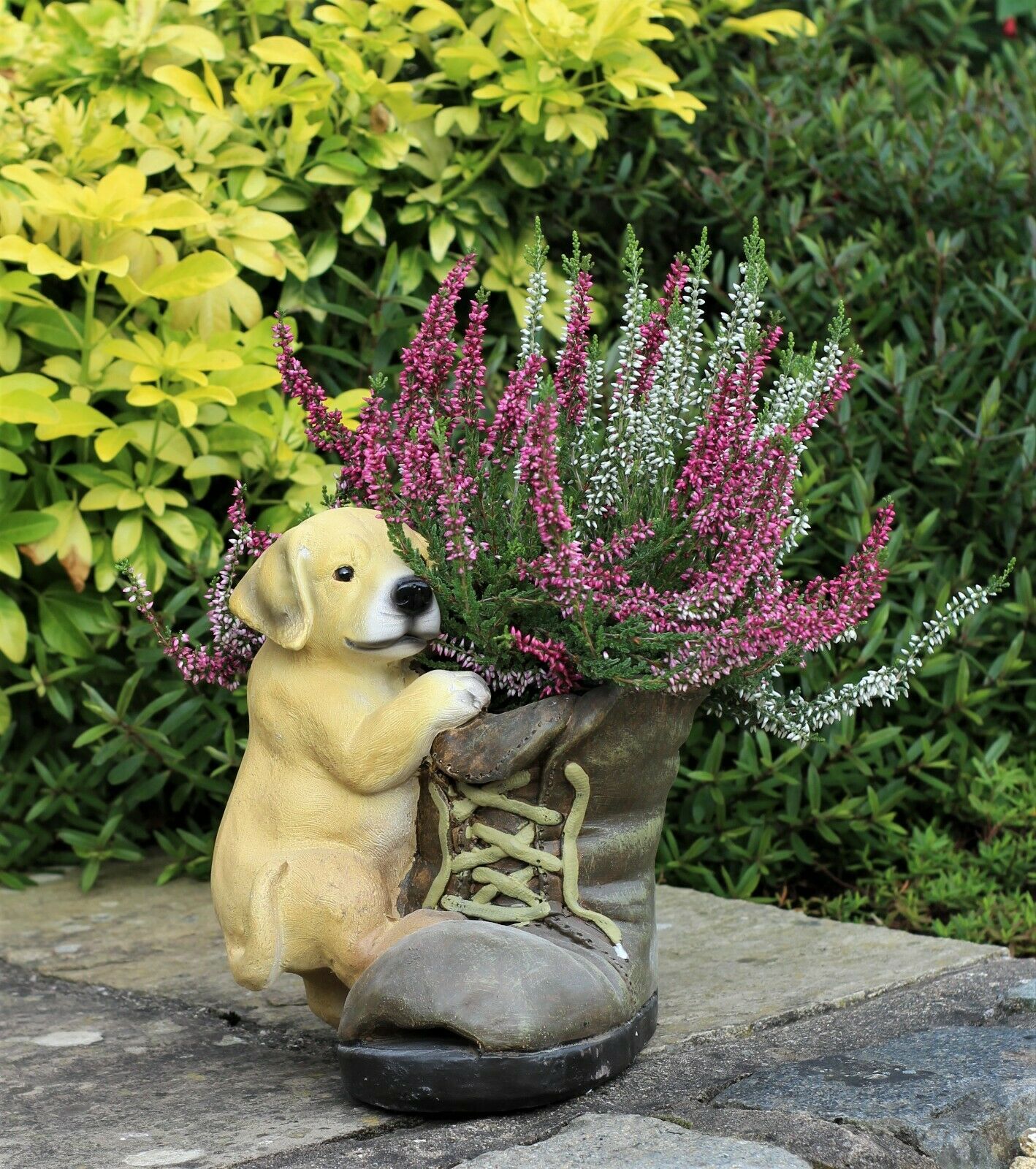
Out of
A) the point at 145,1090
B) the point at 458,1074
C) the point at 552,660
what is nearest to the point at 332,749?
the point at 552,660

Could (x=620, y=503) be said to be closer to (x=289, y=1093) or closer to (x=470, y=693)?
(x=470, y=693)

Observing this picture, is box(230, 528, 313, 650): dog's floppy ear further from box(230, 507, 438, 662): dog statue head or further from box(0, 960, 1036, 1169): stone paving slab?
box(0, 960, 1036, 1169): stone paving slab

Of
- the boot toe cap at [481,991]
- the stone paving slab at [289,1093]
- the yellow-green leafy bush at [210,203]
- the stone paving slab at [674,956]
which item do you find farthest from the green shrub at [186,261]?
the boot toe cap at [481,991]

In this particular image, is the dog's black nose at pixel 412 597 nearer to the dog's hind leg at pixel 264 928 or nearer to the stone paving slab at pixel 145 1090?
the dog's hind leg at pixel 264 928

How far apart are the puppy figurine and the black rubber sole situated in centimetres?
14

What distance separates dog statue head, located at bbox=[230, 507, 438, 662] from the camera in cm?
219

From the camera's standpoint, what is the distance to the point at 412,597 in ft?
7.21

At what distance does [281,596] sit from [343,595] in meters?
0.09

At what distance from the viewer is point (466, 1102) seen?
2.05 meters

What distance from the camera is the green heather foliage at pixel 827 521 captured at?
3.56 meters

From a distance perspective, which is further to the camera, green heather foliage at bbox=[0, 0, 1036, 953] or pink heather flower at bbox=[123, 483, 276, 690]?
green heather foliage at bbox=[0, 0, 1036, 953]

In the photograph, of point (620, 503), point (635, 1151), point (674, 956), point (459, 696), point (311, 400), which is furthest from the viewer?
point (674, 956)

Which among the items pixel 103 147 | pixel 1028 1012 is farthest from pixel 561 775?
pixel 103 147

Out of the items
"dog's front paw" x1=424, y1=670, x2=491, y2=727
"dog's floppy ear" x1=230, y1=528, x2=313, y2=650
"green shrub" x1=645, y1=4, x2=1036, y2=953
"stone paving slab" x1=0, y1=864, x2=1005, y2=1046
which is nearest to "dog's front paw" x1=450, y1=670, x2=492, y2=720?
"dog's front paw" x1=424, y1=670, x2=491, y2=727
